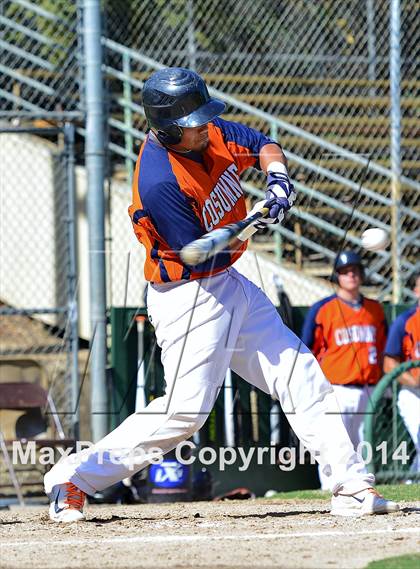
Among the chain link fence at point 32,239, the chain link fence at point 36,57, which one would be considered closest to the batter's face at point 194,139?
the chain link fence at point 32,239

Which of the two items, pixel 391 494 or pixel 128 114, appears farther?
pixel 128 114

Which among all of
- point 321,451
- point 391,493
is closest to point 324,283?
point 391,493

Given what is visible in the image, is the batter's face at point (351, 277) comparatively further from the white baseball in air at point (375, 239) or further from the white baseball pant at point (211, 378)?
the white baseball pant at point (211, 378)

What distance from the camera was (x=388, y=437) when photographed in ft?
28.3

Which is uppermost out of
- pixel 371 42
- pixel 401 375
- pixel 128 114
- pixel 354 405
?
pixel 371 42

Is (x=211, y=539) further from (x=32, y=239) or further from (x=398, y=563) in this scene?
(x=32, y=239)

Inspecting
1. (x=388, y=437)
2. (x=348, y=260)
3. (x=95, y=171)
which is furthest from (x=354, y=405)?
(x=95, y=171)

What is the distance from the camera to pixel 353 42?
11469mm

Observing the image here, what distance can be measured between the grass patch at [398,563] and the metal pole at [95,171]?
14.5 ft

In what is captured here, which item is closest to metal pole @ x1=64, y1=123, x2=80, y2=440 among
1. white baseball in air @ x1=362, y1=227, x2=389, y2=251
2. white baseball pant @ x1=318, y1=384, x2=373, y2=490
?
white baseball pant @ x1=318, y1=384, x2=373, y2=490

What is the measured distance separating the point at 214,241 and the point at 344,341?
4178mm

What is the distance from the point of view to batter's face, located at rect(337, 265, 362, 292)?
8820 millimetres

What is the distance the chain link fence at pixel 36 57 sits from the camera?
34.2 feet

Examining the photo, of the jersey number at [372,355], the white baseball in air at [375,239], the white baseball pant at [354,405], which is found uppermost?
the white baseball in air at [375,239]
